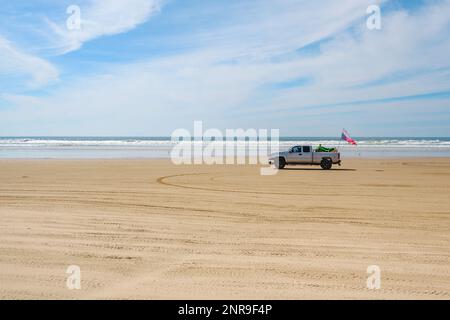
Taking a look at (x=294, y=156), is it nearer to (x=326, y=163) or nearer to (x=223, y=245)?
(x=326, y=163)

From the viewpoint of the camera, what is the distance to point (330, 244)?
7.41 meters

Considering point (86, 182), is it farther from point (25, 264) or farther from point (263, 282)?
point (263, 282)

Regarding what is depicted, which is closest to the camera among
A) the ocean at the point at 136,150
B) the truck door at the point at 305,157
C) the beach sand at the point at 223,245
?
the beach sand at the point at 223,245


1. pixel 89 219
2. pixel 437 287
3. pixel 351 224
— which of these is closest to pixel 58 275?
pixel 89 219

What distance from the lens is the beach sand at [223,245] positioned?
5.40 meters

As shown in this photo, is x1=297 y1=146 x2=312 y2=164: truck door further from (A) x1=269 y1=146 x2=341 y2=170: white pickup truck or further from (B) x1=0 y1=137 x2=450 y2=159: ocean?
(B) x1=0 y1=137 x2=450 y2=159: ocean

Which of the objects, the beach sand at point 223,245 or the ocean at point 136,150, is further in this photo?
the ocean at point 136,150

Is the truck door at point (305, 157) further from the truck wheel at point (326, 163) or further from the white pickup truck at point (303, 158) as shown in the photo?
the truck wheel at point (326, 163)

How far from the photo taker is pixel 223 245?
24.2 feet

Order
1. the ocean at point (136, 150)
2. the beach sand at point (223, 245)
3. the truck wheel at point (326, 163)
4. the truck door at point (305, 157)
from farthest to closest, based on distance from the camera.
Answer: the ocean at point (136, 150) → the truck door at point (305, 157) → the truck wheel at point (326, 163) → the beach sand at point (223, 245)

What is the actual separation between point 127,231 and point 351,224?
478cm

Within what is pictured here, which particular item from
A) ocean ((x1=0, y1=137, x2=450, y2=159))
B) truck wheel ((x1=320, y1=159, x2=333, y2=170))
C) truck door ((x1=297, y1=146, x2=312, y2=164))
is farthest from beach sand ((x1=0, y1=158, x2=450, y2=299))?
ocean ((x1=0, y1=137, x2=450, y2=159))

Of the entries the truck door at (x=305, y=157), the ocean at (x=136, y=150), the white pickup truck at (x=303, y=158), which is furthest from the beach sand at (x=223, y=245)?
the ocean at (x=136, y=150)

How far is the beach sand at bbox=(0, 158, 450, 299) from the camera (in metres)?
5.40
